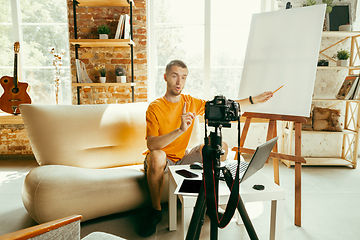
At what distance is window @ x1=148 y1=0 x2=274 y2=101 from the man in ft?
4.88

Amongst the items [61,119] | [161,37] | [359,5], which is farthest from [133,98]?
[359,5]

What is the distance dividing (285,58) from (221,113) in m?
1.16

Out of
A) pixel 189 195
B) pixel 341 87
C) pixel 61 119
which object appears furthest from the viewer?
pixel 341 87

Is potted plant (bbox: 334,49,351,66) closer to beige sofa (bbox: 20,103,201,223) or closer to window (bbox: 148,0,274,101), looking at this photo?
window (bbox: 148,0,274,101)

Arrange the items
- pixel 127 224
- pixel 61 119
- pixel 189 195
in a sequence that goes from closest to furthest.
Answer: pixel 189 195 → pixel 127 224 → pixel 61 119

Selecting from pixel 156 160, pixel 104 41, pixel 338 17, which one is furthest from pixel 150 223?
pixel 338 17

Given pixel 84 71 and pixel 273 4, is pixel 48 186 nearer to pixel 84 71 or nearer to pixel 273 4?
pixel 84 71

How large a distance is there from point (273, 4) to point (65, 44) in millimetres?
2750

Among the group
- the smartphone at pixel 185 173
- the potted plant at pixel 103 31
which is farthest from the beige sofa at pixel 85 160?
the potted plant at pixel 103 31

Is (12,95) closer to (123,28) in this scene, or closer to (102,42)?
(102,42)

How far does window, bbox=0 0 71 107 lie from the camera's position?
3.18 metres

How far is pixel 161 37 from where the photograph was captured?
3.28 m

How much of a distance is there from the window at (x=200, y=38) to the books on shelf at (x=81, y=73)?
80cm

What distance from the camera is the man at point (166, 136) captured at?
5.18ft
